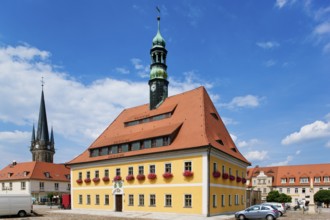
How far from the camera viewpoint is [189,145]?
3058 cm

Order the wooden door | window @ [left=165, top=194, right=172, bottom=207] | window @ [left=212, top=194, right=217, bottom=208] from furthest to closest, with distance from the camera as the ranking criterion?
the wooden door
window @ [left=165, top=194, right=172, bottom=207]
window @ [left=212, top=194, right=217, bottom=208]

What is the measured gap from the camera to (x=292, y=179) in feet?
268

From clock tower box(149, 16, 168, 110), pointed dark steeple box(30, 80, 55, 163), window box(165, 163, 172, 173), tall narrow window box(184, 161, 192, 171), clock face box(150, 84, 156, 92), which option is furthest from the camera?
pointed dark steeple box(30, 80, 55, 163)

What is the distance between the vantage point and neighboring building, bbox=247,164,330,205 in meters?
77.8

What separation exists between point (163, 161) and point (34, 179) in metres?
47.6

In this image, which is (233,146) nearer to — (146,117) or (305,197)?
(146,117)

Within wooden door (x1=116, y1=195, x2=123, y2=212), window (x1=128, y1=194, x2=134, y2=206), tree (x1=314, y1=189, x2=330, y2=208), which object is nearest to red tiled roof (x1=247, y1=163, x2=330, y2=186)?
tree (x1=314, y1=189, x2=330, y2=208)

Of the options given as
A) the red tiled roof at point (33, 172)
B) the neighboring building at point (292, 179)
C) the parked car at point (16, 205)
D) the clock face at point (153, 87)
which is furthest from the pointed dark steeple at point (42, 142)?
the parked car at point (16, 205)

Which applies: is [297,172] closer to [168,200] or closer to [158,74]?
[158,74]

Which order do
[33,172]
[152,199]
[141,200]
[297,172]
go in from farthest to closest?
1. [297,172]
2. [33,172]
3. [141,200]
4. [152,199]

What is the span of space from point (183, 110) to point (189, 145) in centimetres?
666

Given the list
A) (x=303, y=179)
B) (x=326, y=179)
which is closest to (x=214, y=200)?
(x=303, y=179)

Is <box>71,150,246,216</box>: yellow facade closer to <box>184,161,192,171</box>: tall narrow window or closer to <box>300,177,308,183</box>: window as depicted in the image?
<box>184,161,192,171</box>: tall narrow window

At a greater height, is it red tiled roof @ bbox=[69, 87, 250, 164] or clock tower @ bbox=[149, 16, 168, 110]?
clock tower @ bbox=[149, 16, 168, 110]
